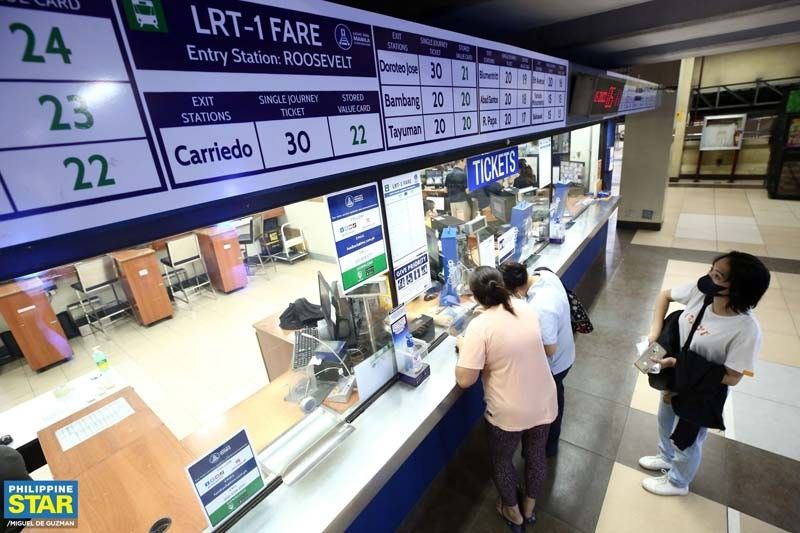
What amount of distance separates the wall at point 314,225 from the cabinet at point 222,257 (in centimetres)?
156

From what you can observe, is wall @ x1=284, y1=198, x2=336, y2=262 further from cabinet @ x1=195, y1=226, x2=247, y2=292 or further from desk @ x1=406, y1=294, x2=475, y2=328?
desk @ x1=406, y1=294, x2=475, y2=328

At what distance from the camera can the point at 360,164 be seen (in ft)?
4.73

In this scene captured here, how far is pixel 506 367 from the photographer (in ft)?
5.90

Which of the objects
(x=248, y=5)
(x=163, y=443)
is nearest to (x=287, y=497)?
(x=163, y=443)

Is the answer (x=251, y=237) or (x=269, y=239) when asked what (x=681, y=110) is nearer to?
(x=269, y=239)

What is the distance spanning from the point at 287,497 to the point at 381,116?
1.57 meters

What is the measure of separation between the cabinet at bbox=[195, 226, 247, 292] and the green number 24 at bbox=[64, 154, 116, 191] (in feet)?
19.6

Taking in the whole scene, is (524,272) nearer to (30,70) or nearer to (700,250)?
(30,70)

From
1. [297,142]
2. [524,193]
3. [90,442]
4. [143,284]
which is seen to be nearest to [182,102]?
[297,142]

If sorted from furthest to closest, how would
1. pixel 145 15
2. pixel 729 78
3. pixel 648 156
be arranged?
1. pixel 729 78
2. pixel 648 156
3. pixel 145 15

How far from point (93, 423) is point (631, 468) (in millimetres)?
3434

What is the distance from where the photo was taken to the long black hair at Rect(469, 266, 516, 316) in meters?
1.78

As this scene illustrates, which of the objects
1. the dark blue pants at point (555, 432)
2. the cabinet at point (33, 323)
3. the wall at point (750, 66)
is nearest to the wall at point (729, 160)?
the wall at point (750, 66)

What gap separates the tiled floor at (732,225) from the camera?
6.18m
